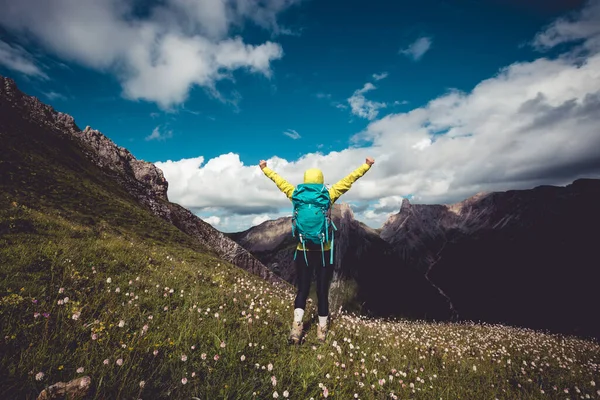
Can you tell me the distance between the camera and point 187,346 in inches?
155

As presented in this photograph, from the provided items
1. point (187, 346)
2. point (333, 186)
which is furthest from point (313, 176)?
point (187, 346)

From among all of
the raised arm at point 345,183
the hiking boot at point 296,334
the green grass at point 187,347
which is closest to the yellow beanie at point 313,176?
the raised arm at point 345,183

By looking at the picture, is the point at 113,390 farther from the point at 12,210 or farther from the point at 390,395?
the point at 12,210

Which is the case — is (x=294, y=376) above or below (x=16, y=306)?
below

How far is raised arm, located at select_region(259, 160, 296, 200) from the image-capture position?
6180 mm

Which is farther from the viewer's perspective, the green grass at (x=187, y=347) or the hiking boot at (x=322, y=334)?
the hiking boot at (x=322, y=334)

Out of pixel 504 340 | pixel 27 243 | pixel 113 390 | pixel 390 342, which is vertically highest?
pixel 27 243

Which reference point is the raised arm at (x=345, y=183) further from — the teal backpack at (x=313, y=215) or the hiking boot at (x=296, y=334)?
Result: the hiking boot at (x=296, y=334)

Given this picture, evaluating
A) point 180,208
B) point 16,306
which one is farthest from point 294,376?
point 180,208

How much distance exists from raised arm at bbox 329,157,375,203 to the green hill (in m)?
2.99

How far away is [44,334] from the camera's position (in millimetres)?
3260

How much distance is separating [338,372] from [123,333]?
334cm

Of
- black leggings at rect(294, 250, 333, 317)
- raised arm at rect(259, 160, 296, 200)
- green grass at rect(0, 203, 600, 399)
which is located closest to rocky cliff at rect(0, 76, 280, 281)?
green grass at rect(0, 203, 600, 399)

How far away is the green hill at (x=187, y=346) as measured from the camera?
121 inches
